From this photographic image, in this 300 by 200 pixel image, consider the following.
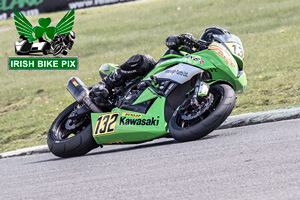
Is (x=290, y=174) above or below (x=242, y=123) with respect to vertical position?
above

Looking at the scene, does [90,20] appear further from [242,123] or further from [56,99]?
[242,123]

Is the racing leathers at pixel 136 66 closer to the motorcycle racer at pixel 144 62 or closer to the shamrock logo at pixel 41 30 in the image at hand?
the motorcycle racer at pixel 144 62

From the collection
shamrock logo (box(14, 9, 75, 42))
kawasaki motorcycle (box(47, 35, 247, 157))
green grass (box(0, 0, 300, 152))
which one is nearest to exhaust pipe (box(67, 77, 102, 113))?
kawasaki motorcycle (box(47, 35, 247, 157))

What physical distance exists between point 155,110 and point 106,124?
689 mm

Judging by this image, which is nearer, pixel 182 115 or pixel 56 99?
pixel 182 115

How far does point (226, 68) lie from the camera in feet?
21.7

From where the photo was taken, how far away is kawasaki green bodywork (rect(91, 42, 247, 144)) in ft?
21.7

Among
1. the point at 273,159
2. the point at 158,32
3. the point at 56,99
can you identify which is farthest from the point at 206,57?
the point at 158,32

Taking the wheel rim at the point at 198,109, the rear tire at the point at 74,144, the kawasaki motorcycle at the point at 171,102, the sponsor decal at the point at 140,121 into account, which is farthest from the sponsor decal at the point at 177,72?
the rear tire at the point at 74,144

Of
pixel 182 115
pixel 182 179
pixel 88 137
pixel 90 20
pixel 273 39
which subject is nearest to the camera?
pixel 182 179

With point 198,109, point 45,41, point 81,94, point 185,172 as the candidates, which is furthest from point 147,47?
point 185,172

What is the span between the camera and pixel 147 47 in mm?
19922

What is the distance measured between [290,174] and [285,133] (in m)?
1.74

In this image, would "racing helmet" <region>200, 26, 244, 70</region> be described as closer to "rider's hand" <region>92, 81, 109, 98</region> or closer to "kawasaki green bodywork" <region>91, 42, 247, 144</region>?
"kawasaki green bodywork" <region>91, 42, 247, 144</region>
